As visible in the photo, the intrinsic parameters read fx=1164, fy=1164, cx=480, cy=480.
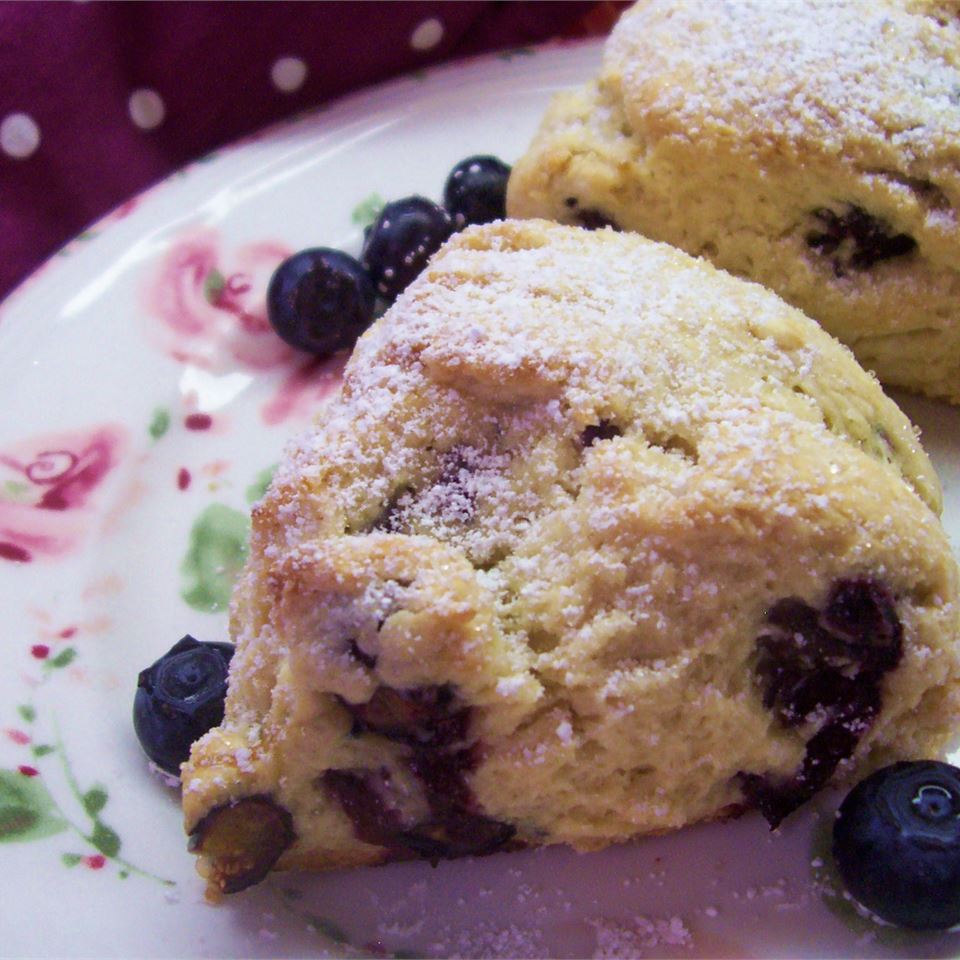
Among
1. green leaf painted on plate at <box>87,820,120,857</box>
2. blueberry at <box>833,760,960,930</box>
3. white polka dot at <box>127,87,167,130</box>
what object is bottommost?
blueberry at <box>833,760,960,930</box>

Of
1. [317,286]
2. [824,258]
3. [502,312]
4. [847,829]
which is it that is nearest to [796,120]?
[824,258]

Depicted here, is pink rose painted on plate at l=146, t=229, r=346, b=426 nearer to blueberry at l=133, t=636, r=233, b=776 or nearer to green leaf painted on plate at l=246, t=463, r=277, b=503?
green leaf painted on plate at l=246, t=463, r=277, b=503

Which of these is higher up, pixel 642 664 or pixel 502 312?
pixel 502 312

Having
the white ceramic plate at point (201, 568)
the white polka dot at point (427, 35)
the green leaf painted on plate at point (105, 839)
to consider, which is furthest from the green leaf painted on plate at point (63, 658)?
the white polka dot at point (427, 35)

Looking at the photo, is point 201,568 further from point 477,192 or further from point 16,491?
point 477,192

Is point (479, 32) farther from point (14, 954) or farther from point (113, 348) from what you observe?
point (14, 954)

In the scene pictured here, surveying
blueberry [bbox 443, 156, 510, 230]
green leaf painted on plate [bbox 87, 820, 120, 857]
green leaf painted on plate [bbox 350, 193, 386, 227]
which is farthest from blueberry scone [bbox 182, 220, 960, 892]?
green leaf painted on plate [bbox 350, 193, 386, 227]

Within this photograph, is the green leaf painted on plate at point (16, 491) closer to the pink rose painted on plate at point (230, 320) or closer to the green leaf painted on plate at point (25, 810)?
the pink rose painted on plate at point (230, 320)
